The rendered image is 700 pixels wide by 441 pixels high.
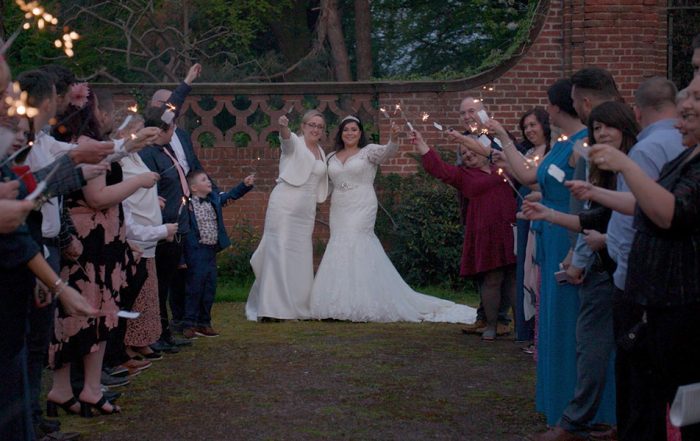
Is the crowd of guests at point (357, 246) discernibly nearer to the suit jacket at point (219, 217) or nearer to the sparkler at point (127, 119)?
the suit jacket at point (219, 217)

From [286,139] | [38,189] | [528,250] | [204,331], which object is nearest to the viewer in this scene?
[38,189]

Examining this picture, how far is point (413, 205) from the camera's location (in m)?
13.5

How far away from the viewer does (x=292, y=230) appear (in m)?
11.6

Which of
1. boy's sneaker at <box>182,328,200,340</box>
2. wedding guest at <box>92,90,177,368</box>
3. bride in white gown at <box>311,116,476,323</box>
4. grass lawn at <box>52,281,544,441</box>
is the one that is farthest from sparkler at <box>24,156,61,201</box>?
bride in white gown at <box>311,116,476,323</box>

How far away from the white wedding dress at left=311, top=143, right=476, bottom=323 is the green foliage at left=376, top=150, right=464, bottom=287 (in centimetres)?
162

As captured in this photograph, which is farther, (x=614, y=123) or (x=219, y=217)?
(x=219, y=217)

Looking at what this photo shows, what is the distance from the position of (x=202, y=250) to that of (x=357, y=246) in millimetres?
2167

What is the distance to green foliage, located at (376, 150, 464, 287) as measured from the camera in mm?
13211

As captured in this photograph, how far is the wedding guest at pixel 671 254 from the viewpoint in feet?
12.7

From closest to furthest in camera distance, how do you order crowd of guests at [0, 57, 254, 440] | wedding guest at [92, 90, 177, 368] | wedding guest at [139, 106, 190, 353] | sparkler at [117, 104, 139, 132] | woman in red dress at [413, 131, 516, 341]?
crowd of guests at [0, 57, 254, 440] → sparkler at [117, 104, 139, 132] → wedding guest at [92, 90, 177, 368] → wedding guest at [139, 106, 190, 353] → woman in red dress at [413, 131, 516, 341]

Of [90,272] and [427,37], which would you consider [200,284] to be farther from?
[427,37]

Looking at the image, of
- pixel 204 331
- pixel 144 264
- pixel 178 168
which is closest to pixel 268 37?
pixel 204 331

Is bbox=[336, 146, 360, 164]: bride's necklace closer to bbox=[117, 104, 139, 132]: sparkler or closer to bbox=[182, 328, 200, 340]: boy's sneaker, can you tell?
bbox=[182, 328, 200, 340]: boy's sneaker

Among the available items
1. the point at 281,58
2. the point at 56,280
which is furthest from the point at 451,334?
the point at 281,58
